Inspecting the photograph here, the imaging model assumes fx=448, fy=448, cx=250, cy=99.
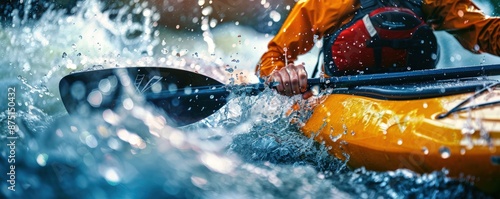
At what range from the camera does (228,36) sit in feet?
25.9

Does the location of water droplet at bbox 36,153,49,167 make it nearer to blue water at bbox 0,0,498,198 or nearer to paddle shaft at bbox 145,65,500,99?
blue water at bbox 0,0,498,198

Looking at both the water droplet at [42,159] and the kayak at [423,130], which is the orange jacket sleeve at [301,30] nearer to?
the kayak at [423,130]

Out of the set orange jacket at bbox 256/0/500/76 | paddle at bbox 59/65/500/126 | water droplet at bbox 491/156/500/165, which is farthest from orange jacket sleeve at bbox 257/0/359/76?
water droplet at bbox 491/156/500/165

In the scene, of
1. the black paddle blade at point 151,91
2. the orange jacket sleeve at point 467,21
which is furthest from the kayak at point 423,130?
the orange jacket sleeve at point 467,21

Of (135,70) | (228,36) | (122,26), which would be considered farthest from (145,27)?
(135,70)

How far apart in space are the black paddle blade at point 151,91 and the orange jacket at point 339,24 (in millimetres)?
398

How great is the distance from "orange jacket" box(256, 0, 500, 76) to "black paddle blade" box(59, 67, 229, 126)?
40cm

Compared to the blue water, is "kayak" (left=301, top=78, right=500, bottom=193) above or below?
below

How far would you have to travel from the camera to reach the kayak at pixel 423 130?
1.12 meters

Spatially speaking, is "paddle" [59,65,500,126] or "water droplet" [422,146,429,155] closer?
"water droplet" [422,146,429,155]

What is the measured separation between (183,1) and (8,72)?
4.07m

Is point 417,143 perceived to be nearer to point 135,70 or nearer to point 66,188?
point 66,188

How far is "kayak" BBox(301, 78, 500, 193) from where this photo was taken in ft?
3.67

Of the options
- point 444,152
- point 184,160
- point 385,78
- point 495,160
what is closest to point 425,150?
point 444,152
